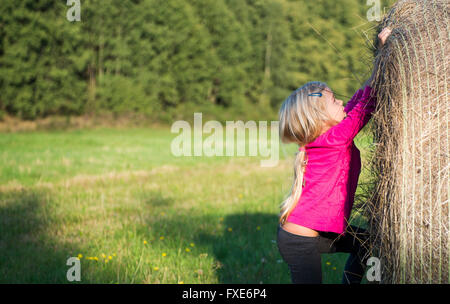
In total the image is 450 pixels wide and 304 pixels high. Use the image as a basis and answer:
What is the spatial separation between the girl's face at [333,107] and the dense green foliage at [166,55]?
1256 centimetres

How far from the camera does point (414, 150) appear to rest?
7.32 feet

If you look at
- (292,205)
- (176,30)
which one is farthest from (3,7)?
(292,205)

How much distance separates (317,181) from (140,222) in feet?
11.2

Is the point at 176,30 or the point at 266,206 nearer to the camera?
the point at 266,206

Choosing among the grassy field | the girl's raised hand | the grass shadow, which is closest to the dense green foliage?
the grassy field

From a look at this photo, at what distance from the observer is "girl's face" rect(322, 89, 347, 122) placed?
2699 millimetres

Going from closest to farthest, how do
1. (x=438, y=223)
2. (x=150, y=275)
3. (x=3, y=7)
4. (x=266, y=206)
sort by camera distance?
(x=438, y=223) < (x=150, y=275) < (x=266, y=206) < (x=3, y=7)

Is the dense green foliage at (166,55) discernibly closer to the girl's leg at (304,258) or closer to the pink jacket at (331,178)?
the pink jacket at (331,178)

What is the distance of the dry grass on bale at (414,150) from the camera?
219cm

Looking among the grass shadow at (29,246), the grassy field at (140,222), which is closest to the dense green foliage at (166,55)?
the grassy field at (140,222)

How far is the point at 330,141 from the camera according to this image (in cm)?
261

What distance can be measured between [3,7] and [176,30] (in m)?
10.3
